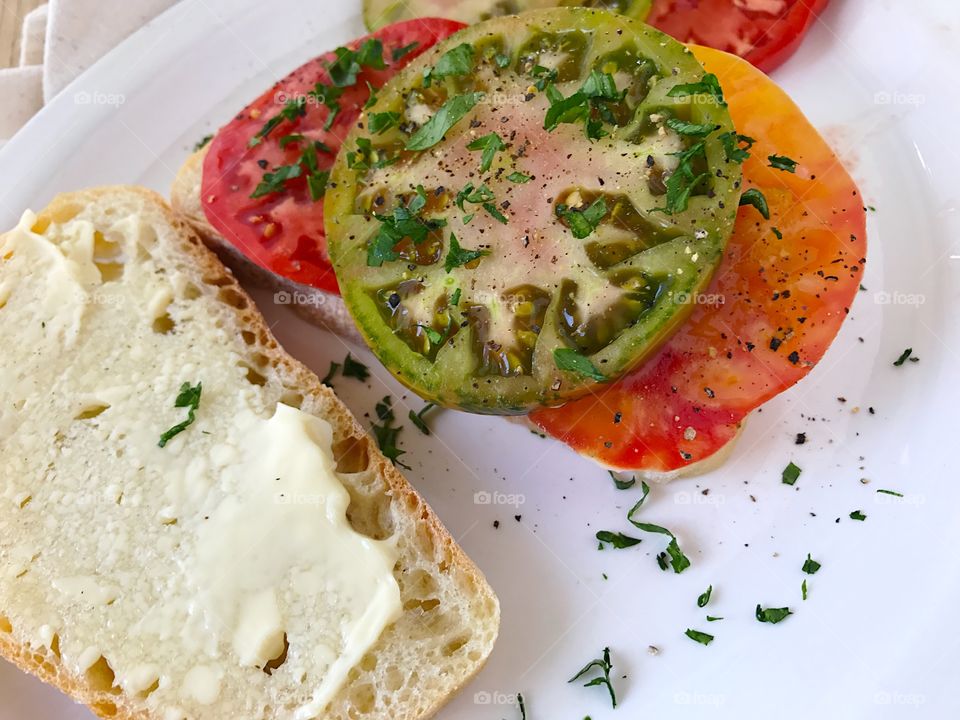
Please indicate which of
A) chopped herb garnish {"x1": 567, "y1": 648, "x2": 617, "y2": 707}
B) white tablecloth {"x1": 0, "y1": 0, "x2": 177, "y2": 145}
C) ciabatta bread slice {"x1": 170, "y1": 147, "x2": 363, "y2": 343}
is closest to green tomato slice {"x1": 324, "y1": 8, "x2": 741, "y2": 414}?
ciabatta bread slice {"x1": 170, "y1": 147, "x2": 363, "y2": 343}

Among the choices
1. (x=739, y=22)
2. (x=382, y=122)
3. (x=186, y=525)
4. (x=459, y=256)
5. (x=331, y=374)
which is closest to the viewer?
(x=459, y=256)

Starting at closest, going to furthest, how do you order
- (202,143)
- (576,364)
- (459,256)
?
(576,364) → (459,256) → (202,143)

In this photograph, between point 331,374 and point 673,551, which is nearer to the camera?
point 673,551

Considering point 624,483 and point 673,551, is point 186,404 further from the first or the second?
point 673,551

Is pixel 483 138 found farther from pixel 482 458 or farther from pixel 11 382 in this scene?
pixel 11 382

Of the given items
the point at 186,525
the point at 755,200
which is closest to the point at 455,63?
the point at 755,200

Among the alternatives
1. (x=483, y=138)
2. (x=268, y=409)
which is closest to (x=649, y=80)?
(x=483, y=138)
